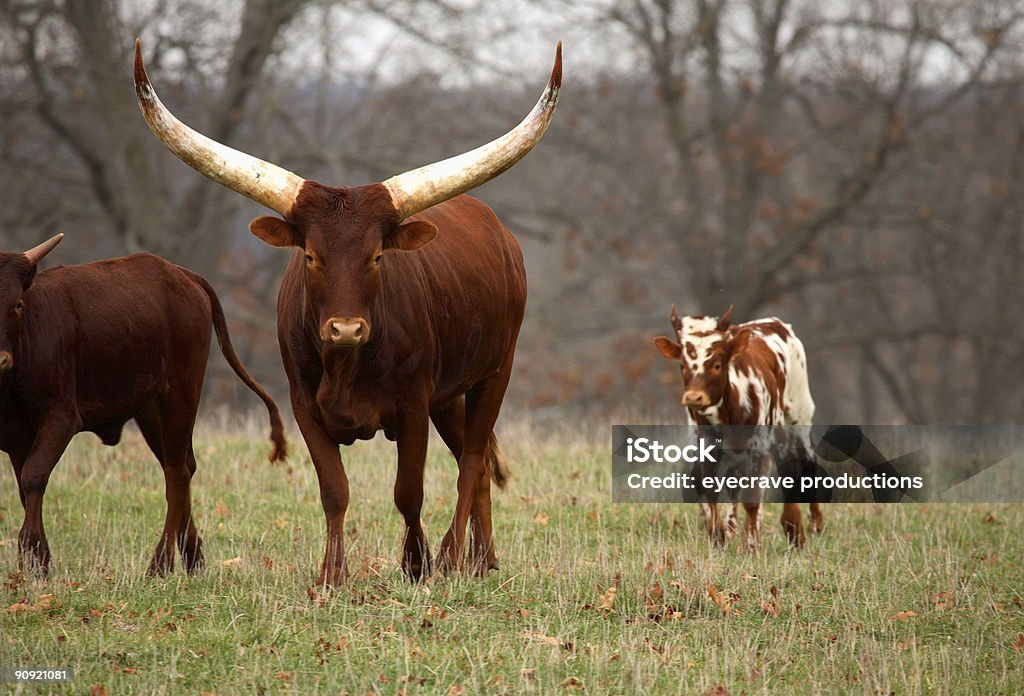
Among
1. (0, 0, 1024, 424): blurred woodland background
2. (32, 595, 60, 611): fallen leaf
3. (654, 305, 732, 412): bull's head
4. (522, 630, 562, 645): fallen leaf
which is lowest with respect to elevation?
(522, 630, 562, 645): fallen leaf

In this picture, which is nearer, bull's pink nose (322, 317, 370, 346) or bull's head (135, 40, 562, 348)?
bull's pink nose (322, 317, 370, 346)

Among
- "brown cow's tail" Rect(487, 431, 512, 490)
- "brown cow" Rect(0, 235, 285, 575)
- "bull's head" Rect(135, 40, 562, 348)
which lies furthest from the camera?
"brown cow's tail" Rect(487, 431, 512, 490)

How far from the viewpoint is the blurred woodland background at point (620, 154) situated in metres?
20.3

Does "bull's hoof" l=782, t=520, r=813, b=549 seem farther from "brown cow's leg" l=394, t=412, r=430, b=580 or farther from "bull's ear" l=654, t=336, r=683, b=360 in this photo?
"brown cow's leg" l=394, t=412, r=430, b=580

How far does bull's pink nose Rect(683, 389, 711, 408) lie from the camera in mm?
8289

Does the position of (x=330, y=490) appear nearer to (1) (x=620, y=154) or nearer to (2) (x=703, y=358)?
(2) (x=703, y=358)

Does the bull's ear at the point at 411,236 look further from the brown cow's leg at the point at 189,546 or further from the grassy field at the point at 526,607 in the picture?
the brown cow's leg at the point at 189,546

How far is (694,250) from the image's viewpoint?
2422cm

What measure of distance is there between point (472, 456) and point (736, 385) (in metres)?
2.58

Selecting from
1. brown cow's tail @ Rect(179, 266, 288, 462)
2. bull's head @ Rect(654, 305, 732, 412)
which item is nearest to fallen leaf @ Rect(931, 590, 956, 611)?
bull's head @ Rect(654, 305, 732, 412)

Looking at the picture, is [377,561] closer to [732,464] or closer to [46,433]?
[46,433]

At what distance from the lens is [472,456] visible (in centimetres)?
722

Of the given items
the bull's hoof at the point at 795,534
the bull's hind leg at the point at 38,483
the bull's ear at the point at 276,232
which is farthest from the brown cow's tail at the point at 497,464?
the bull's hind leg at the point at 38,483

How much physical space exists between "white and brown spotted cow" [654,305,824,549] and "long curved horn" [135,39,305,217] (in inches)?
131
